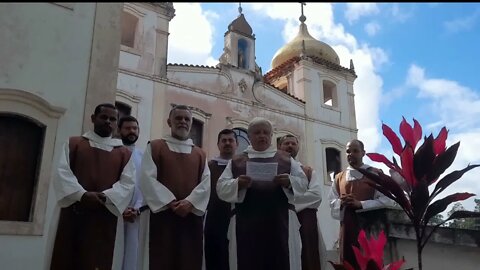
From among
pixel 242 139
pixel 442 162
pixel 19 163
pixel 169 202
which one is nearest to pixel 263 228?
pixel 169 202

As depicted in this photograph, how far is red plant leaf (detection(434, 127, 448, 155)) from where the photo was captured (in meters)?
2.66

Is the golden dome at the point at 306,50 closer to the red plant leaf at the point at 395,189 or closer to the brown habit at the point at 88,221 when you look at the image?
the brown habit at the point at 88,221

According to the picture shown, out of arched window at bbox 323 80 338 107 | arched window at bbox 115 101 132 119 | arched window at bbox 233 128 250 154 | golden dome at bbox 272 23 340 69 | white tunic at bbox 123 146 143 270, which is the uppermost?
golden dome at bbox 272 23 340 69

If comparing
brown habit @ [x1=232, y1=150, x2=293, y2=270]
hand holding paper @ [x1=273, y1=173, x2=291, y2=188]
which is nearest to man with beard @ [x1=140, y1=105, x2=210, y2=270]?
brown habit @ [x1=232, y1=150, x2=293, y2=270]

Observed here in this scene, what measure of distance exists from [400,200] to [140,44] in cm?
1268

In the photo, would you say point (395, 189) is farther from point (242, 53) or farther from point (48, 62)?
point (242, 53)

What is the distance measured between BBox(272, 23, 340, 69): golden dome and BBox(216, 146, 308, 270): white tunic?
640 inches

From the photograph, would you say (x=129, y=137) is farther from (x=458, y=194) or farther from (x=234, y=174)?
(x=458, y=194)

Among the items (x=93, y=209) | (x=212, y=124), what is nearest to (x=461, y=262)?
(x=93, y=209)

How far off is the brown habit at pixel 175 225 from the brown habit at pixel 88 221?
38cm

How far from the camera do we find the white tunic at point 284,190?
3.76 m

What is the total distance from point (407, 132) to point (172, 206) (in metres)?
2.06

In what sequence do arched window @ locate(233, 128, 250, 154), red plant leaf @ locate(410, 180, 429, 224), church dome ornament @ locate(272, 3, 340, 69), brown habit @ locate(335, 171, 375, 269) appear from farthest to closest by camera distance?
church dome ornament @ locate(272, 3, 340, 69), arched window @ locate(233, 128, 250, 154), brown habit @ locate(335, 171, 375, 269), red plant leaf @ locate(410, 180, 429, 224)

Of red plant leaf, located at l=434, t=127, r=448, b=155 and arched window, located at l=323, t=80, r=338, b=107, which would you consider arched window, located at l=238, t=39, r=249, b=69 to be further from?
red plant leaf, located at l=434, t=127, r=448, b=155
